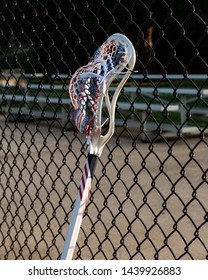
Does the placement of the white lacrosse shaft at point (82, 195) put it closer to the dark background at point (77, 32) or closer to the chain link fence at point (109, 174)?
the chain link fence at point (109, 174)

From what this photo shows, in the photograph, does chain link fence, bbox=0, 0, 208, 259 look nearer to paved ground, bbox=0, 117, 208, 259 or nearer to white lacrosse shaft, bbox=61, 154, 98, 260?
paved ground, bbox=0, 117, 208, 259

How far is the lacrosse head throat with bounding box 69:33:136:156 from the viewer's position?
2.39 meters

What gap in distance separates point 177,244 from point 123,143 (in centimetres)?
490

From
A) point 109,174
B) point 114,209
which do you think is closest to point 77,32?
point 114,209

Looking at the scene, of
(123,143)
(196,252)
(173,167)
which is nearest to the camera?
(196,252)

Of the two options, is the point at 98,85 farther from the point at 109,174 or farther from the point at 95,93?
the point at 109,174

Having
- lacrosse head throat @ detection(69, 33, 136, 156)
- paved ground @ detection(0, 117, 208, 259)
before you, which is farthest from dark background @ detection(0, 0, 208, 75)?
paved ground @ detection(0, 117, 208, 259)

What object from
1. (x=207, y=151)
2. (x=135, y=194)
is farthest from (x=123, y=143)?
(x=135, y=194)

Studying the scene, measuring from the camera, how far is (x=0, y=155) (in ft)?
28.6

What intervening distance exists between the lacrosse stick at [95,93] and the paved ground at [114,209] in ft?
1.20

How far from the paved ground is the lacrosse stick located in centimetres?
37

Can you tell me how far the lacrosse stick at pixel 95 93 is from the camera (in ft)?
7.84

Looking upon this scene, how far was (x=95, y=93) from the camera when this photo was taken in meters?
2.41

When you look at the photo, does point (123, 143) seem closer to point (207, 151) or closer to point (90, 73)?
point (207, 151)
